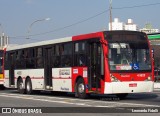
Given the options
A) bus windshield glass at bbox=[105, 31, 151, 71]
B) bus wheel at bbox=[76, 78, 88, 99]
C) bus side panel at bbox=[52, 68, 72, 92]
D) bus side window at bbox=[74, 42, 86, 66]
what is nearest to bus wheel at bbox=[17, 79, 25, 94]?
bus side panel at bbox=[52, 68, 72, 92]

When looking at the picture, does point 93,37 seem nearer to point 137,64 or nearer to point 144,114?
point 137,64

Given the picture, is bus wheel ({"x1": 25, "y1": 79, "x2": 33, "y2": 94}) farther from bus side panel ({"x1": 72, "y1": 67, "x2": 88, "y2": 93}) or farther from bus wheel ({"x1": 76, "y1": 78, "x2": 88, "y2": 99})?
bus wheel ({"x1": 76, "y1": 78, "x2": 88, "y2": 99})

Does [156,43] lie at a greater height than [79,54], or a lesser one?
greater

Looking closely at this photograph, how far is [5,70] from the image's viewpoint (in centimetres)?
3044

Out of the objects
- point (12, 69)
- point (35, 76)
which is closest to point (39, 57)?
point (35, 76)

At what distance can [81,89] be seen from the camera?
21.4 m

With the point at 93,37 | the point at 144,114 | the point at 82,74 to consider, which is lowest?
the point at 144,114

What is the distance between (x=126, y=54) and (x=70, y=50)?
354 cm

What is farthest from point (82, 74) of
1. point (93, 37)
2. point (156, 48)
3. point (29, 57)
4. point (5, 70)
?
point (156, 48)

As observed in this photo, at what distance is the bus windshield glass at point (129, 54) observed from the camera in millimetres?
19656

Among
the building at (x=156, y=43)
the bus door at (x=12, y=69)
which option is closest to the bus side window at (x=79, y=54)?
the bus door at (x=12, y=69)

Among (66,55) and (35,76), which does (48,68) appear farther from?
(66,55)

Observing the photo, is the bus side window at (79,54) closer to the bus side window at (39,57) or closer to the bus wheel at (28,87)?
the bus side window at (39,57)

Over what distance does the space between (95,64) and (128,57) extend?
1548 mm
